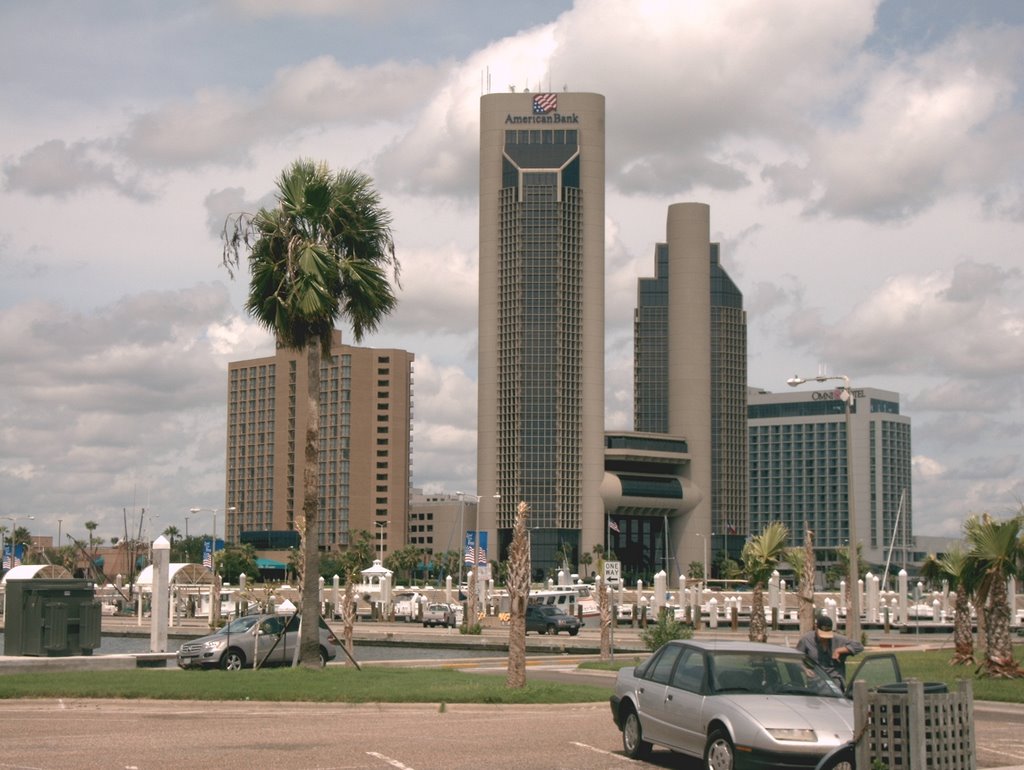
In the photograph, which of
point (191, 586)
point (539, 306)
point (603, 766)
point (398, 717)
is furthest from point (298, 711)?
point (539, 306)

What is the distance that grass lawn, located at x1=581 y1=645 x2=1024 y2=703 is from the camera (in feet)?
85.4

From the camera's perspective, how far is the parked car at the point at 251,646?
30.7m

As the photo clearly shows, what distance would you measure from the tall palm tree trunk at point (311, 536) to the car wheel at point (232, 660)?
10.4 feet

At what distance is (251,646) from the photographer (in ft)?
103

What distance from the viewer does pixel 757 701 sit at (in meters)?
14.6

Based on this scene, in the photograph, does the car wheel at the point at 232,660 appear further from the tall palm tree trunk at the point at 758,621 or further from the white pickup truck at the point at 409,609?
the white pickup truck at the point at 409,609

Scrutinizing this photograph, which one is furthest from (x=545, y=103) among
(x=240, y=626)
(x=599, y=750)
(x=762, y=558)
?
(x=599, y=750)

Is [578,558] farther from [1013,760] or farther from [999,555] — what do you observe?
[1013,760]

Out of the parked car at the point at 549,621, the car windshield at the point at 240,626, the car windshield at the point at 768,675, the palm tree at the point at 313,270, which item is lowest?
the parked car at the point at 549,621

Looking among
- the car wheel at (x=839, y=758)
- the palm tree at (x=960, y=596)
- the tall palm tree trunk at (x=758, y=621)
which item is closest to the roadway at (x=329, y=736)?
the car wheel at (x=839, y=758)

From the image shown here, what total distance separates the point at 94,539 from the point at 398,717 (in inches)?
6762

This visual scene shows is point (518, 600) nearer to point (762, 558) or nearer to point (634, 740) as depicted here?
point (634, 740)

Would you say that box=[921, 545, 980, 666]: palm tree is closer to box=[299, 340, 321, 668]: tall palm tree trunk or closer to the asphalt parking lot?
the asphalt parking lot

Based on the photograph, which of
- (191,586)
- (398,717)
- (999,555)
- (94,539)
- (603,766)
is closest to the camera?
(603,766)
